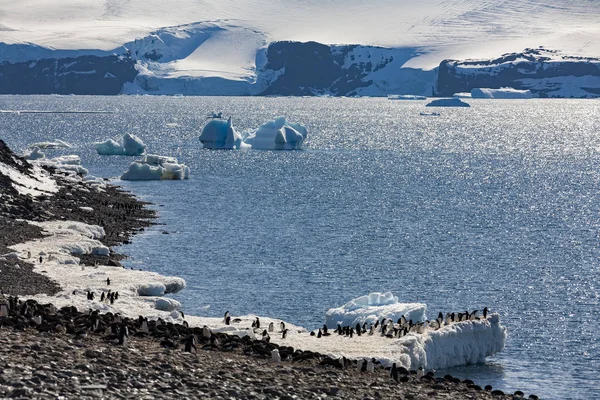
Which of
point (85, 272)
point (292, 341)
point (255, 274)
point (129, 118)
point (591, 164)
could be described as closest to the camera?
point (292, 341)

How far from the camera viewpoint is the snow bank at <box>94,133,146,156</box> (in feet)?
332

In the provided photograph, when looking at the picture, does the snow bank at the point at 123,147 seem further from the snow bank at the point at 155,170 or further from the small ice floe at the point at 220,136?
the snow bank at the point at 155,170

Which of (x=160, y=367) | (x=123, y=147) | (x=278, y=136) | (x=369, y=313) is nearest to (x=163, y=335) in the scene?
(x=160, y=367)

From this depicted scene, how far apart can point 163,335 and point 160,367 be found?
341 centimetres

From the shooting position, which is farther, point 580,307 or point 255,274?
point 255,274

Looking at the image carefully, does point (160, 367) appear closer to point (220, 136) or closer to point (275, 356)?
point (275, 356)

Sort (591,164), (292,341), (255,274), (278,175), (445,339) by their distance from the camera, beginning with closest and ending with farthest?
1. (292,341)
2. (445,339)
3. (255,274)
4. (278,175)
5. (591,164)

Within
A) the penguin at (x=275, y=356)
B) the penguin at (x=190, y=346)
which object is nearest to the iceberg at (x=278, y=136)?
the penguin at (x=275, y=356)

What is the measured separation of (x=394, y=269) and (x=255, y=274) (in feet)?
20.1

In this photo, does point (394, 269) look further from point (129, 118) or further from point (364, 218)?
point (129, 118)

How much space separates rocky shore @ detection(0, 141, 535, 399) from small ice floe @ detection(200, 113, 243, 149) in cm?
8569

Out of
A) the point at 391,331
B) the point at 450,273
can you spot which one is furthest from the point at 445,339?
the point at 450,273

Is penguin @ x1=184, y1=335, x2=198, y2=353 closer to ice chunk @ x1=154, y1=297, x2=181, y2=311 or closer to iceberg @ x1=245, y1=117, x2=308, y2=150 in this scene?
ice chunk @ x1=154, y1=297, x2=181, y2=311

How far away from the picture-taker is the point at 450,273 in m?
44.2
